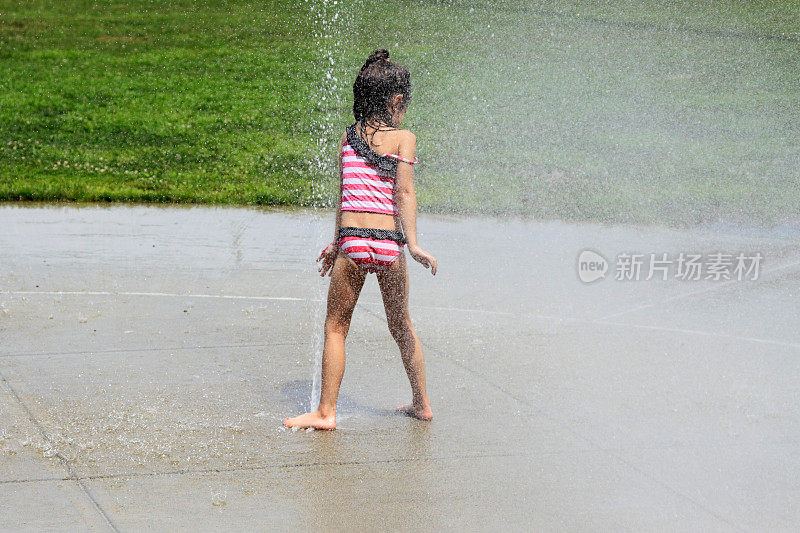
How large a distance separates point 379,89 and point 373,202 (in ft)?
1.40

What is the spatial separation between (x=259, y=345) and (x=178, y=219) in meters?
3.91

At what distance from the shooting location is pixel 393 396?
4449mm

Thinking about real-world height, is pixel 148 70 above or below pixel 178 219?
above

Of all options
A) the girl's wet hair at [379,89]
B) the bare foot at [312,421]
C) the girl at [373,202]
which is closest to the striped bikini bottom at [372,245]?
the girl at [373,202]

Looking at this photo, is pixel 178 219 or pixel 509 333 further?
pixel 178 219

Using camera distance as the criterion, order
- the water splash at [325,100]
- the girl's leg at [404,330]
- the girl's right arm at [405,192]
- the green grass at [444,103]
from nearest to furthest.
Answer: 1. the girl's right arm at [405,192]
2. the girl's leg at [404,330]
3. the water splash at [325,100]
4. the green grass at [444,103]

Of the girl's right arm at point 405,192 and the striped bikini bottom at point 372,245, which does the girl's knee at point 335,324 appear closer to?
the striped bikini bottom at point 372,245

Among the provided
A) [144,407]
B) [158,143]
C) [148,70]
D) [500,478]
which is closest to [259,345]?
[144,407]

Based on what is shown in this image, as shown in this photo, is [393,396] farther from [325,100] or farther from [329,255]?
[325,100]

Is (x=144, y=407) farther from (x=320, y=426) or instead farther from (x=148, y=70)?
(x=148, y=70)

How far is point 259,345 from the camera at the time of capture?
520cm

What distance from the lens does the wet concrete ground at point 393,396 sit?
3275mm

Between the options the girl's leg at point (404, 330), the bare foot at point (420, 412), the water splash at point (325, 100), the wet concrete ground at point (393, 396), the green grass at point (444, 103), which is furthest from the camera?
the green grass at point (444, 103)

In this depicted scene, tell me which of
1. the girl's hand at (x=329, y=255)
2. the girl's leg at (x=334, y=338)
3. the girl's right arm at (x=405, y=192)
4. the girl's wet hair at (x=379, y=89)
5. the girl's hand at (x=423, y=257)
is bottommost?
the girl's leg at (x=334, y=338)
